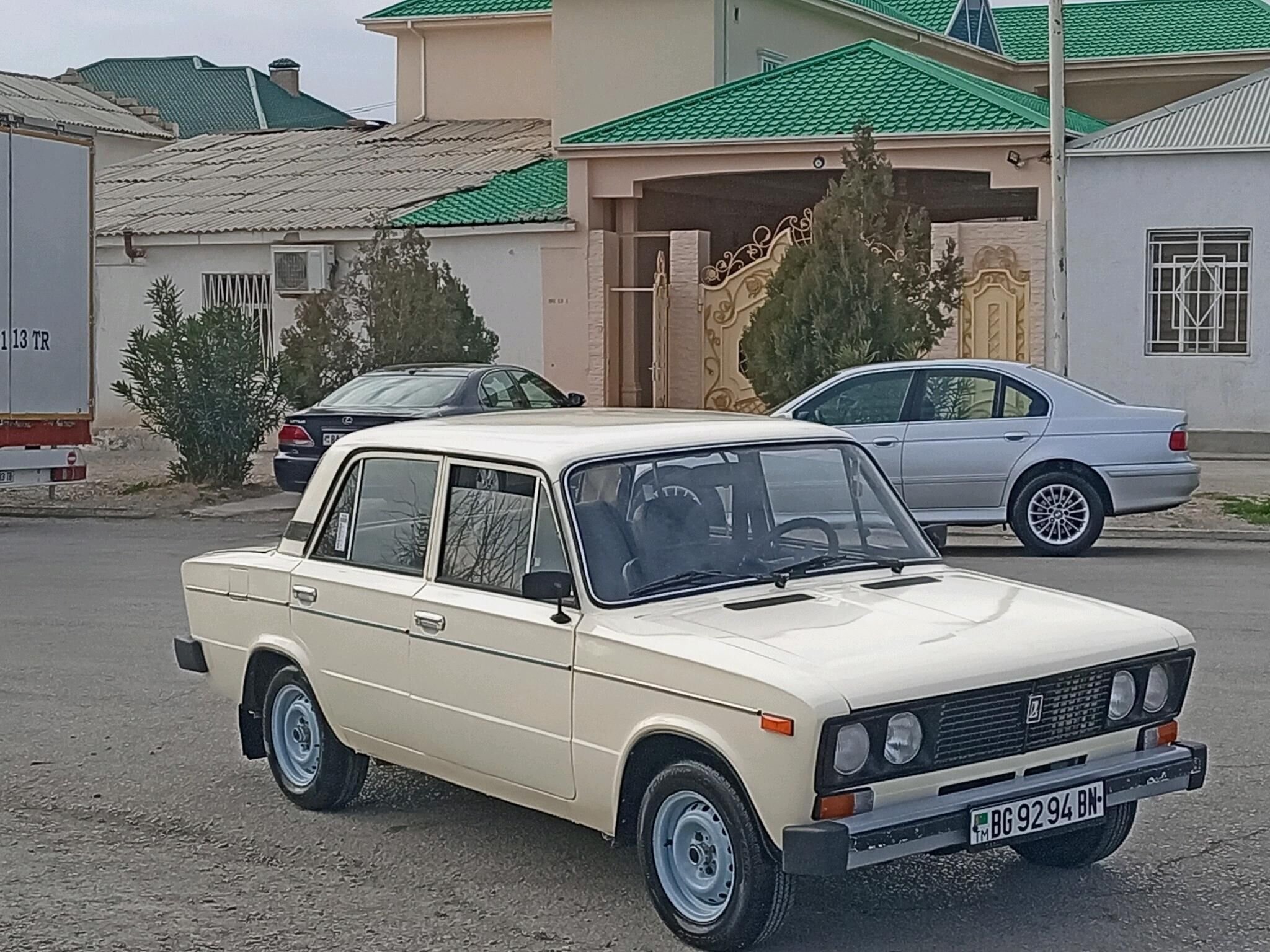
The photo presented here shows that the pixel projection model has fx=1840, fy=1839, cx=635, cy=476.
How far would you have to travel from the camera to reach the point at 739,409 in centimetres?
2506

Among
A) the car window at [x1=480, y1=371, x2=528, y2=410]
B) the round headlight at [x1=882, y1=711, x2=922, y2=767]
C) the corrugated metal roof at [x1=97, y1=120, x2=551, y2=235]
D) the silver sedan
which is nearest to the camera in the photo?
the round headlight at [x1=882, y1=711, x2=922, y2=767]

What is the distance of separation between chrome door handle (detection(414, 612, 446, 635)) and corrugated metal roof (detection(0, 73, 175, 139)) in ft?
111

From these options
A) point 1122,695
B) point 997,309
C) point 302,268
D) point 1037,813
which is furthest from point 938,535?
point 302,268

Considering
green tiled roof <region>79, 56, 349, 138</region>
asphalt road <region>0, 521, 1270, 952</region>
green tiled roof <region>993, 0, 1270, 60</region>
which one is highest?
green tiled roof <region>79, 56, 349, 138</region>

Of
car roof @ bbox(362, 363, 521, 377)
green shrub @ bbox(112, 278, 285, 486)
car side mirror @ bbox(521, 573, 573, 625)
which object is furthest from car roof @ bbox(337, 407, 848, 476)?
green shrub @ bbox(112, 278, 285, 486)

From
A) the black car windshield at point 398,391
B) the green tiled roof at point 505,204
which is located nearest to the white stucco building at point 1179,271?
the green tiled roof at point 505,204

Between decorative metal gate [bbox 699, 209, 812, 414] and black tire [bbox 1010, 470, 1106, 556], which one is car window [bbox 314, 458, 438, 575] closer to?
black tire [bbox 1010, 470, 1106, 556]

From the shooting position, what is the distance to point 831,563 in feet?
19.8

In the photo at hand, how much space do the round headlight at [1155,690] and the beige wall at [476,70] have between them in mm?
28959

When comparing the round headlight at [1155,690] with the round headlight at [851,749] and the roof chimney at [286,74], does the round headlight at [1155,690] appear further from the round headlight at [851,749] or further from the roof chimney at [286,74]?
the roof chimney at [286,74]

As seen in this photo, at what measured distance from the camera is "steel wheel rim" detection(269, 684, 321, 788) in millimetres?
6934

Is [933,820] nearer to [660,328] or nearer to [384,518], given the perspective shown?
[384,518]

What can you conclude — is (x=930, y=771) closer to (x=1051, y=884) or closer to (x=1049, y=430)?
(x=1051, y=884)

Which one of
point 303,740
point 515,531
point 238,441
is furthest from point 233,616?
point 238,441
